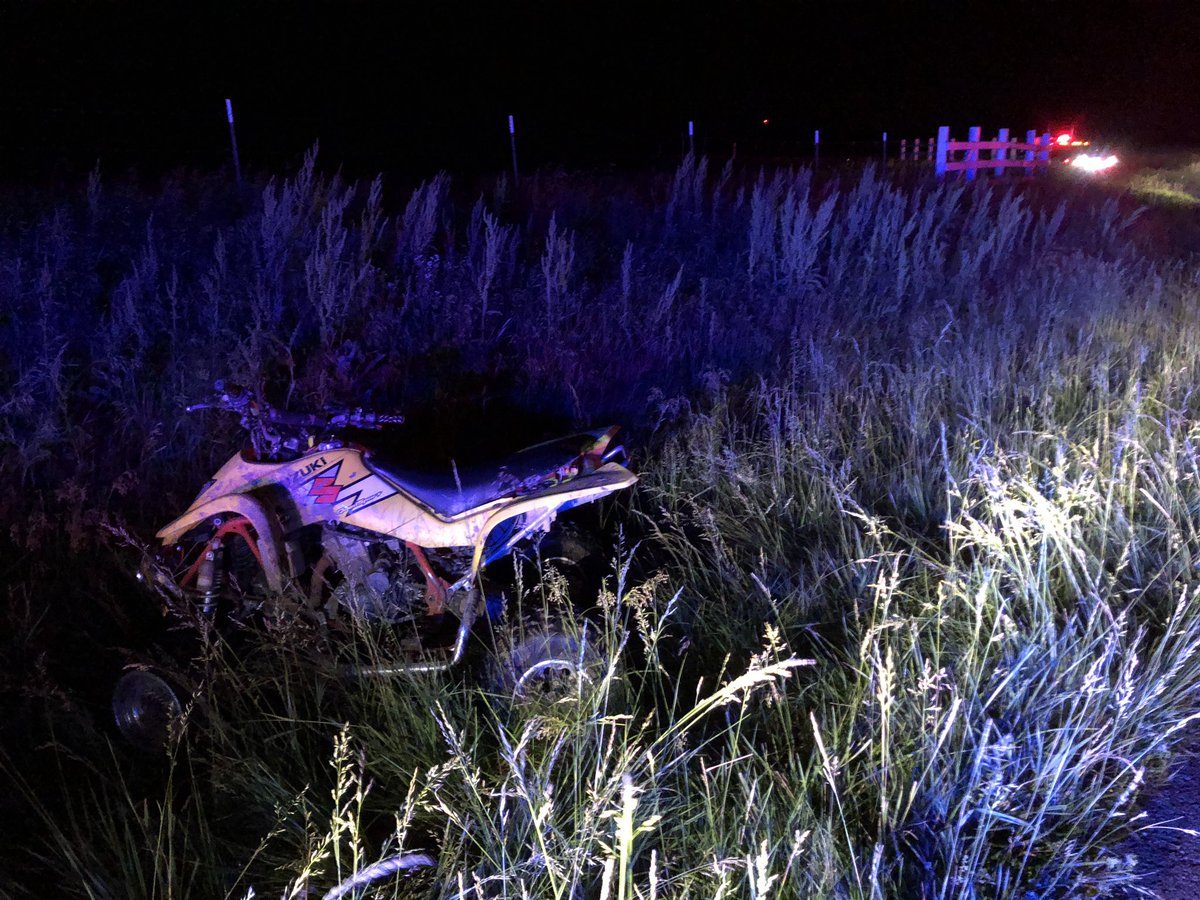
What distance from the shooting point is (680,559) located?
4.19 meters

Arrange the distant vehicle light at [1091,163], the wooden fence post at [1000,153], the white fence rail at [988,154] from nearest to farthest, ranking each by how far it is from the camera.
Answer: the white fence rail at [988,154]
the wooden fence post at [1000,153]
the distant vehicle light at [1091,163]

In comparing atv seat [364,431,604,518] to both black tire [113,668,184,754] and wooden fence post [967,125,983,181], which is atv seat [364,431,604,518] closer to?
black tire [113,668,184,754]

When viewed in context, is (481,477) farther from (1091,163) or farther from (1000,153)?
(1091,163)

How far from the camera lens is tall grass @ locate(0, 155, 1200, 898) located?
7.82 ft

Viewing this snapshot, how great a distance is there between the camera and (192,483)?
194 inches

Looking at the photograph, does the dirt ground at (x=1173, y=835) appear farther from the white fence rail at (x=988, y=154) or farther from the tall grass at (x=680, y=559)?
the white fence rail at (x=988, y=154)

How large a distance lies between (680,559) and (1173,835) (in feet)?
7.01

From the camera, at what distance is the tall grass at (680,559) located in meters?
2.38

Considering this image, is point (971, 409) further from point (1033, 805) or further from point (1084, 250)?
point (1084, 250)

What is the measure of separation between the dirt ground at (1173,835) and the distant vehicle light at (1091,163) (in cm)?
2111

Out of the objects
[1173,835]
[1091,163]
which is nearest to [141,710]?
[1173,835]

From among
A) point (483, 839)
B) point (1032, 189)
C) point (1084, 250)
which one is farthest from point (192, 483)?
point (1032, 189)

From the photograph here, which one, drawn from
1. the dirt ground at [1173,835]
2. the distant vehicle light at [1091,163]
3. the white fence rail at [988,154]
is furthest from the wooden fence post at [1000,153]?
the dirt ground at [1173,835]

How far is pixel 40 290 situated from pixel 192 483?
212 cm
